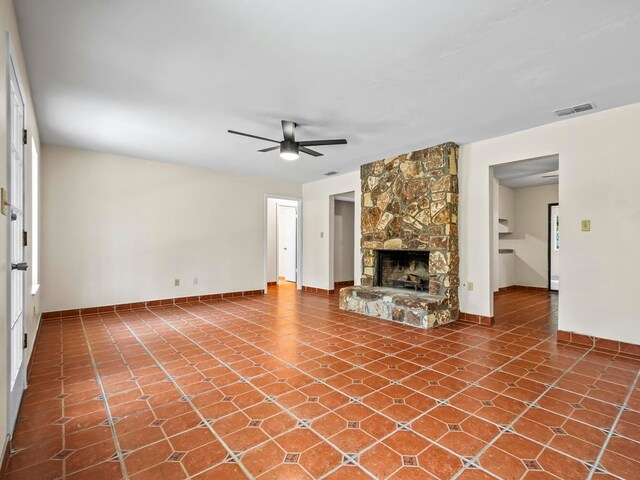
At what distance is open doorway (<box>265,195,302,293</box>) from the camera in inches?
298

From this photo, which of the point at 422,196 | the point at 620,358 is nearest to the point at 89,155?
the point at 422,196

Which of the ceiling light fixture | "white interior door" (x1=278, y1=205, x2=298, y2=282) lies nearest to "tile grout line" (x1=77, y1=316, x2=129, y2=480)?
the ceiling light fixture

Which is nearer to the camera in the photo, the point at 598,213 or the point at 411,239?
the point at 598,213

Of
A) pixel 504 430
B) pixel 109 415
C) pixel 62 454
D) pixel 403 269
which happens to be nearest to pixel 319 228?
pixel 403 269

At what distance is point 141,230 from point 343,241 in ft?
15.3

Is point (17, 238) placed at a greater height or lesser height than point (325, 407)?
greater

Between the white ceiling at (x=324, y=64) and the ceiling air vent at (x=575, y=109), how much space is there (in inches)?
4.5

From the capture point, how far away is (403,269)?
5586 mm

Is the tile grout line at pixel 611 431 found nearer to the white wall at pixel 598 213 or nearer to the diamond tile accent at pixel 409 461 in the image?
the diamond tile accent at pixel 409 461

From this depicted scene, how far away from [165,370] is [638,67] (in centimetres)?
471

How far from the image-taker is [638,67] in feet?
8.47

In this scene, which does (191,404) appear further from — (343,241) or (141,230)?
(343,241)

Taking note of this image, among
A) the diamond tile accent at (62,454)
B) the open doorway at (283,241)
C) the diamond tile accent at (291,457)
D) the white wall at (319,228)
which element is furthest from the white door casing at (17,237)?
the white wall at (319,228)

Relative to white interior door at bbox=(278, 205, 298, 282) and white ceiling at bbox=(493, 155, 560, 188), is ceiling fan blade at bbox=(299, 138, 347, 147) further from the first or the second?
white interior door at bbox=(278, 205, 298, 282)
